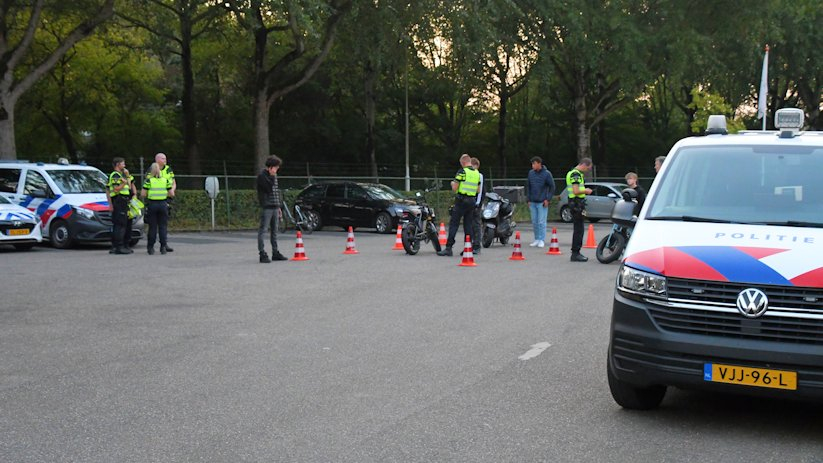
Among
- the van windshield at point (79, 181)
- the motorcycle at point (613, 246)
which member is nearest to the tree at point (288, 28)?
the van windshield at point (79, 181)

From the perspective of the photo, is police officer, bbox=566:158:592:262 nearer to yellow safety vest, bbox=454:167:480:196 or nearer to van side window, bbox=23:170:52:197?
yellow safety vest, bbox=454:167:480:196

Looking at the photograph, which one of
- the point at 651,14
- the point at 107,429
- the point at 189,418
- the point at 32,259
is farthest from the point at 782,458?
the point at 651,14

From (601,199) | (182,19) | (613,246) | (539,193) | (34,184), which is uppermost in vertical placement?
(182,19)

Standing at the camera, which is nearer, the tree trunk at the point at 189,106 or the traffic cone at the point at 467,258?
the traffic cone at the point at 467,258

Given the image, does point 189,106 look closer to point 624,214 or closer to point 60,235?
point 60,235

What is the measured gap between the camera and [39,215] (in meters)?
20.2

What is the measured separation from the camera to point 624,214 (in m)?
7.00

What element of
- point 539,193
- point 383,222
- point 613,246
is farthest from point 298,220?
point 613,246

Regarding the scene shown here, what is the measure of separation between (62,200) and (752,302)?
56.9 feet

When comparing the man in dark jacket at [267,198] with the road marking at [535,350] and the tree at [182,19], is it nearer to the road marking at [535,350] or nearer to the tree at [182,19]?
the road marking at [535,350]

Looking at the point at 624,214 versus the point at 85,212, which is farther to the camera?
the point at 85,212

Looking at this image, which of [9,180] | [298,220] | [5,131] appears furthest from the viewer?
[298,220]

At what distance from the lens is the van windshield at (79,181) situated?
2056cm

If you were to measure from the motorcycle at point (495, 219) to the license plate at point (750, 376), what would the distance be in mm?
14791
